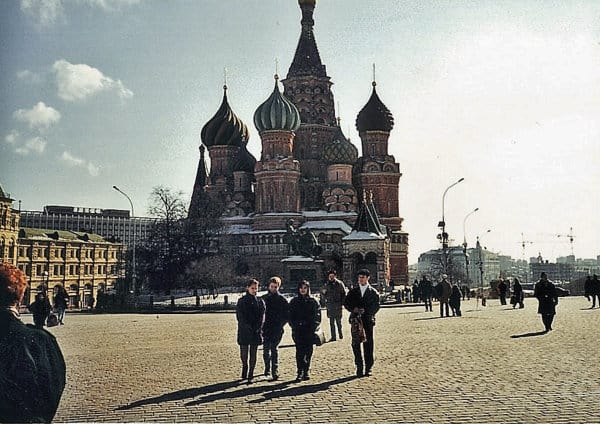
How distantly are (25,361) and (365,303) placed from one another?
12.3 ft

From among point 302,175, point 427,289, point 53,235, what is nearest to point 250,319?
point 53,235

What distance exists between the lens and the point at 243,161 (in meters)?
44.2

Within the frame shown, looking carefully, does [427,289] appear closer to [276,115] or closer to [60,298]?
[60,298]

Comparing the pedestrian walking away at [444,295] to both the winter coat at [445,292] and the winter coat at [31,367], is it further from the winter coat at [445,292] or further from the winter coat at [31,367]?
the winter coat at [31,367]

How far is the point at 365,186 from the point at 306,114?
6.35 meters

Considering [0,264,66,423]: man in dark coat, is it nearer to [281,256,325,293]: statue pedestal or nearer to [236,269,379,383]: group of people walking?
[236,269,379,383]: group of people walking

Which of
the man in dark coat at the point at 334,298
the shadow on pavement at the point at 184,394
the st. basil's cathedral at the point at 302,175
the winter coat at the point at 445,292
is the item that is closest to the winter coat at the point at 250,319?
the shadow on pavement at the point at 184,394

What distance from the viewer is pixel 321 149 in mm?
43719

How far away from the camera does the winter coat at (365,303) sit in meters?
6.62

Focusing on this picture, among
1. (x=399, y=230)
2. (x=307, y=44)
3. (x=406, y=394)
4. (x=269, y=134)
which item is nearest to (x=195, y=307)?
(x=406, y=394)

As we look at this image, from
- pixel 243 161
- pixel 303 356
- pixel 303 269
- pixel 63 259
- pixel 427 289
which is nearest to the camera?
pixel 303 356

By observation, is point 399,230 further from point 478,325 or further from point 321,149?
point 478,325

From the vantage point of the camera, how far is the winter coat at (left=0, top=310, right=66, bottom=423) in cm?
356

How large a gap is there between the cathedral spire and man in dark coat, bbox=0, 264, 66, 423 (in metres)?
41.4
